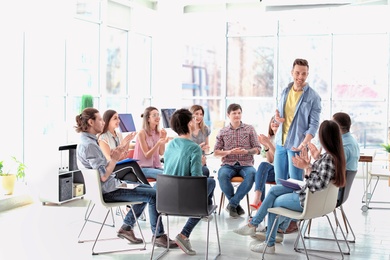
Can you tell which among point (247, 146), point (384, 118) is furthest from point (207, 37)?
point (247, 146)

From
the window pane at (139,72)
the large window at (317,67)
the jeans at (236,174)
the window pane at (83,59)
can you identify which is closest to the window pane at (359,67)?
the large window at (317,67)

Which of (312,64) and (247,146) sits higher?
(312,64)

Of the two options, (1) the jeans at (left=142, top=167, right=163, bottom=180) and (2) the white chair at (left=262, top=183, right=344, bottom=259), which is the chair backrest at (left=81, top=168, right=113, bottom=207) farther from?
(2) the white chair at (left=262, top=183, right=344, bottom=259)

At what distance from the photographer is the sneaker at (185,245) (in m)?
4.85

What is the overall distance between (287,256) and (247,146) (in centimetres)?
177

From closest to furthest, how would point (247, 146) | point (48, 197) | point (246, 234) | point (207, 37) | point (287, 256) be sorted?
point (287, 256) → point (246, 234) → point (247, 146) → point (48, 197) → point (207, 37)

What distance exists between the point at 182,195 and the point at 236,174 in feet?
6.87

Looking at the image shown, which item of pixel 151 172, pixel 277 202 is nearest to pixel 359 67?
pixel 151 172

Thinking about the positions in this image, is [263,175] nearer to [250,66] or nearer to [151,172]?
[151,172]

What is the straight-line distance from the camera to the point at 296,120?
544 centimetres

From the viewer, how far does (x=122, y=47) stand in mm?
10719

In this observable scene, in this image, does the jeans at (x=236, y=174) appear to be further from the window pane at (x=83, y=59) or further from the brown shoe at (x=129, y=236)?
the window pane at (x=83, y=59)

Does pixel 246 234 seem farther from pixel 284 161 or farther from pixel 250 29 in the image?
pixel 250 29

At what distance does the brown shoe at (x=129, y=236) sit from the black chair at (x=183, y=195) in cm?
90
